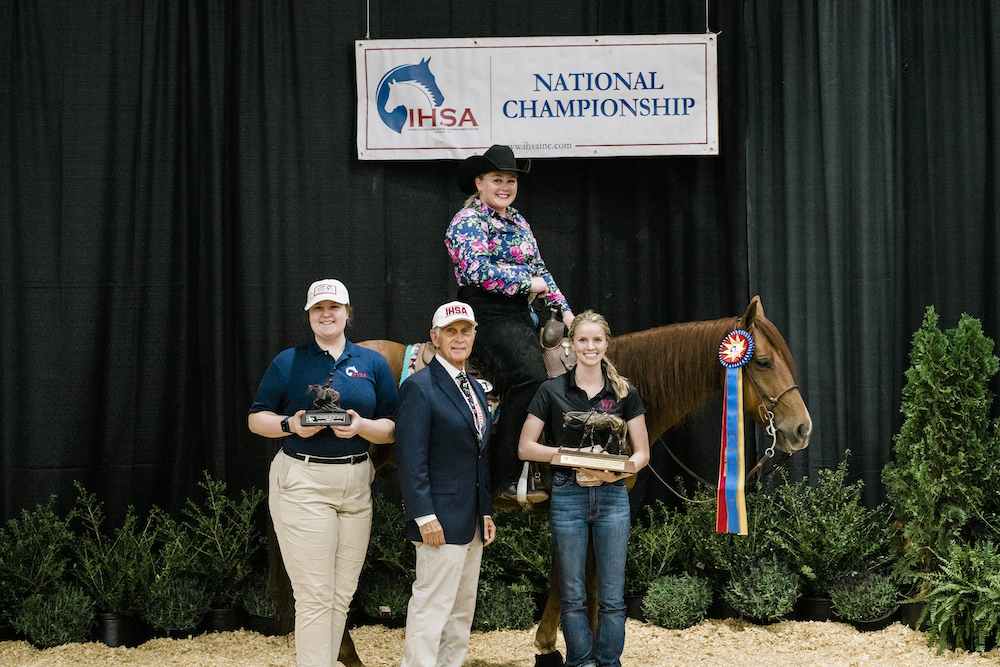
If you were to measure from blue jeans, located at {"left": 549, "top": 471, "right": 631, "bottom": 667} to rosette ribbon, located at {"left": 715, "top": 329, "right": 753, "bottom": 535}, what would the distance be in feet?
2.60

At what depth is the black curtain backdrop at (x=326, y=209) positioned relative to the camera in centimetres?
549

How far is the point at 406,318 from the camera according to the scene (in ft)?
18.6

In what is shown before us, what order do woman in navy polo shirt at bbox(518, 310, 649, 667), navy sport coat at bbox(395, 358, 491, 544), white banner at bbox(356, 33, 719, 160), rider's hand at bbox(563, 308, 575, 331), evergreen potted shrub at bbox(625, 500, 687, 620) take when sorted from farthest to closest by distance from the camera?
white banner at bbox(356, 33, 719, 160), evergreen potted shrub at bbox(625, 500, 687, 620), rider's hand at bbox(563, 308, 575, 331), woman in navy polo shirt at bbox(518, 310, 649, 667), navy sport coat at bbox(395, 358, 491, 544)

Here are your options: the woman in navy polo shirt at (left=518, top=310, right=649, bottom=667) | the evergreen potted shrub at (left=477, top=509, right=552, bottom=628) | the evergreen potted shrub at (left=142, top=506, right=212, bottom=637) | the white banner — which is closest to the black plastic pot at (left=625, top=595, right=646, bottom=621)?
the evergreen potted shrub at (left=477, top=509, right=552, bottom=628)

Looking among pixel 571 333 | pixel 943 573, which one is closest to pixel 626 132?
pixel 571 333

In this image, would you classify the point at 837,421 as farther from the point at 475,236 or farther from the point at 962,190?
the point at 475,236

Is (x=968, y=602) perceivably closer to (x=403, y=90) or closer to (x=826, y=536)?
(x=826, y=536)

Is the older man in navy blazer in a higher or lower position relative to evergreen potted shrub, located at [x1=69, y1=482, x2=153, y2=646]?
higher

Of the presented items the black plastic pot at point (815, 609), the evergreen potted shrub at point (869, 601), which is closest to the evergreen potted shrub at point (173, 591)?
the black plastic pot at point (815, 609)

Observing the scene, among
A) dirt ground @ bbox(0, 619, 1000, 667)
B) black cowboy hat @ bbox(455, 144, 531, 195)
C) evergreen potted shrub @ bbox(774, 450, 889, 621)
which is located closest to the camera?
black cowboy hat @ bbox(455, 144, 531, 195)

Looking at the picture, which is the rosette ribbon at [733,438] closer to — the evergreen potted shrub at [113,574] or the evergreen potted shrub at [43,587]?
the evergreen potted shrub at [113,574]

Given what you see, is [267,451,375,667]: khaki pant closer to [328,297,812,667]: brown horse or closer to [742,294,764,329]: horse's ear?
[328,297,812,667]: brown horse

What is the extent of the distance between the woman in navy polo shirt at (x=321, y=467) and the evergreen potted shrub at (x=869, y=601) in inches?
105

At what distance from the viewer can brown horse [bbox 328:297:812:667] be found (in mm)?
4273
